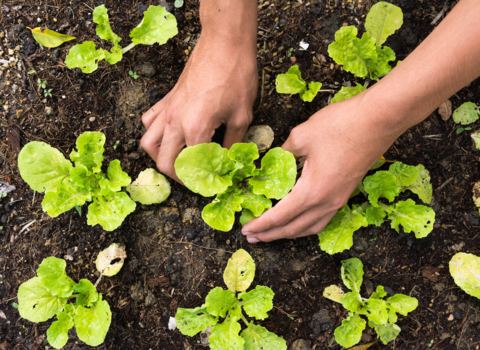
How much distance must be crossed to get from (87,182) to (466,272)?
2.56 metres

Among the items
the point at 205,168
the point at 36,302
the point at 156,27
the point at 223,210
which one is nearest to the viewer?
the point at 205,168

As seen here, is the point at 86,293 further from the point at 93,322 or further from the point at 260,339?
the point at 260,339

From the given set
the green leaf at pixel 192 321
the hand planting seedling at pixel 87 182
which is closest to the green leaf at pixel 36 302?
the hand planting seedling at pixel 87 182

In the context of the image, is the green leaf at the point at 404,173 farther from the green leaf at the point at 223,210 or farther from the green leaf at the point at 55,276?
the green leaf at the point at 55,276

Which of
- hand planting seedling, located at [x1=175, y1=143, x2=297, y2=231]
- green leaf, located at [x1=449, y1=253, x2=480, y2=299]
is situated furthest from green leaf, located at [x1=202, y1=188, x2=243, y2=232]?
green leaf, located at [x1=449, y1=253, x2=480, y2=299]

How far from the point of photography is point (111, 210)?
208 cm

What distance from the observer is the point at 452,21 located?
1452mm

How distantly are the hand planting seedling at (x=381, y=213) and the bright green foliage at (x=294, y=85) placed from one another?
66 cm

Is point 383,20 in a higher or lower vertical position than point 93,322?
higher

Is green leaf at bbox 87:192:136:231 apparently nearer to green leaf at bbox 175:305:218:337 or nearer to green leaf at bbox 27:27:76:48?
green leaf at bbox 175:305:218:337

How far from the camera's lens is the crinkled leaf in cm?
199

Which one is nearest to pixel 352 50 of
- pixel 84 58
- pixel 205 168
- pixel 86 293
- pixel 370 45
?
pixel 370 45

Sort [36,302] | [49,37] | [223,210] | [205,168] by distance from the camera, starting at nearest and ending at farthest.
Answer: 1. [205,168]
2. [223,210]
3. [36,302]
4. [49,37]

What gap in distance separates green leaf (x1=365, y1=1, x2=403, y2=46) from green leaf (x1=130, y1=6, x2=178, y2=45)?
1.29 meters
